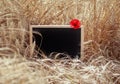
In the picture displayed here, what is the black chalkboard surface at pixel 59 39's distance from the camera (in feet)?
6.22

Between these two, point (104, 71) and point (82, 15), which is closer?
point (104, 71)

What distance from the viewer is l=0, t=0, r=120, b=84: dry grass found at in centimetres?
133

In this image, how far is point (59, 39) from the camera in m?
1.91

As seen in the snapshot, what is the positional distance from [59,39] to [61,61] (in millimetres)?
124

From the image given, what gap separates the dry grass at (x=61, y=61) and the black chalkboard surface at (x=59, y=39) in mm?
57

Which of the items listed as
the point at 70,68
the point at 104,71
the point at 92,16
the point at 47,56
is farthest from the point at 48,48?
the point at 92,16

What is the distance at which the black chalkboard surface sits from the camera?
6.22ft

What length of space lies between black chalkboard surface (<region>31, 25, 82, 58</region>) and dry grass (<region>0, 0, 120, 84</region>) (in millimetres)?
57

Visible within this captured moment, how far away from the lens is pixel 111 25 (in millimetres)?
2342

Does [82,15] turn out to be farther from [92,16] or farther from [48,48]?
[48,48]

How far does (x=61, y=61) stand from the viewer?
1836 mm

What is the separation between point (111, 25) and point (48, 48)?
0.58 m

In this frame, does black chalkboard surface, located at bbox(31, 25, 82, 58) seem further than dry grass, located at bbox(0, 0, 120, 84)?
Yes

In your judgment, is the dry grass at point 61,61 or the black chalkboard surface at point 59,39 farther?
the black chalkboard surface at point 59,39
